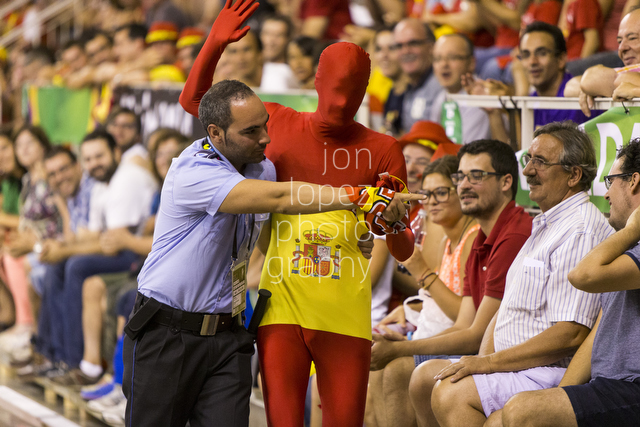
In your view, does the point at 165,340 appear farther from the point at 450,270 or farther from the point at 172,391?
the point at 450,270

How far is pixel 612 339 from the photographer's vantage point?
2.63m

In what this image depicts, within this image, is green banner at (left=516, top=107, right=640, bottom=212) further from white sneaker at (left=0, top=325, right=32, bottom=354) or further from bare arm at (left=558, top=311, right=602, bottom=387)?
white sneaker at (left=0, top=325, right=32, bottom=354)

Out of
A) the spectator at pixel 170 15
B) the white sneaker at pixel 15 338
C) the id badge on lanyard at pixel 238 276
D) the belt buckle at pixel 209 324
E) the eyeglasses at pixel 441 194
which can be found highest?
the spectator at pixel 170 15

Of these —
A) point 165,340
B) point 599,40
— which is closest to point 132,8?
point 599,40

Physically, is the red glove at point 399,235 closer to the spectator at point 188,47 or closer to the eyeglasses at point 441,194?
the eyeglasses at point 441,194

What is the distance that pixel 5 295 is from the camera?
7.05 metres

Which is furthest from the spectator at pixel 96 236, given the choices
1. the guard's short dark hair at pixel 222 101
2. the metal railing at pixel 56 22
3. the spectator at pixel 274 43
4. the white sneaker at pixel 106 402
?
the metal railing at pixel 56 22

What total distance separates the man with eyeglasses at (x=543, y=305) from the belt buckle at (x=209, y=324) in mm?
878

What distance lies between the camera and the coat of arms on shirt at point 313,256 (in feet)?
9.21

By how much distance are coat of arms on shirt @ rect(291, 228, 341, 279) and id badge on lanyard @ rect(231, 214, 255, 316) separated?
176mm

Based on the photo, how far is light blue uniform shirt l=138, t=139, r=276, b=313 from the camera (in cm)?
261

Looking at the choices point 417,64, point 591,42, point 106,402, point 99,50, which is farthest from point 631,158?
point 99,50

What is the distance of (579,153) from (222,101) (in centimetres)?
139

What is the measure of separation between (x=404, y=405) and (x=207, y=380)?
1068 millimetres
